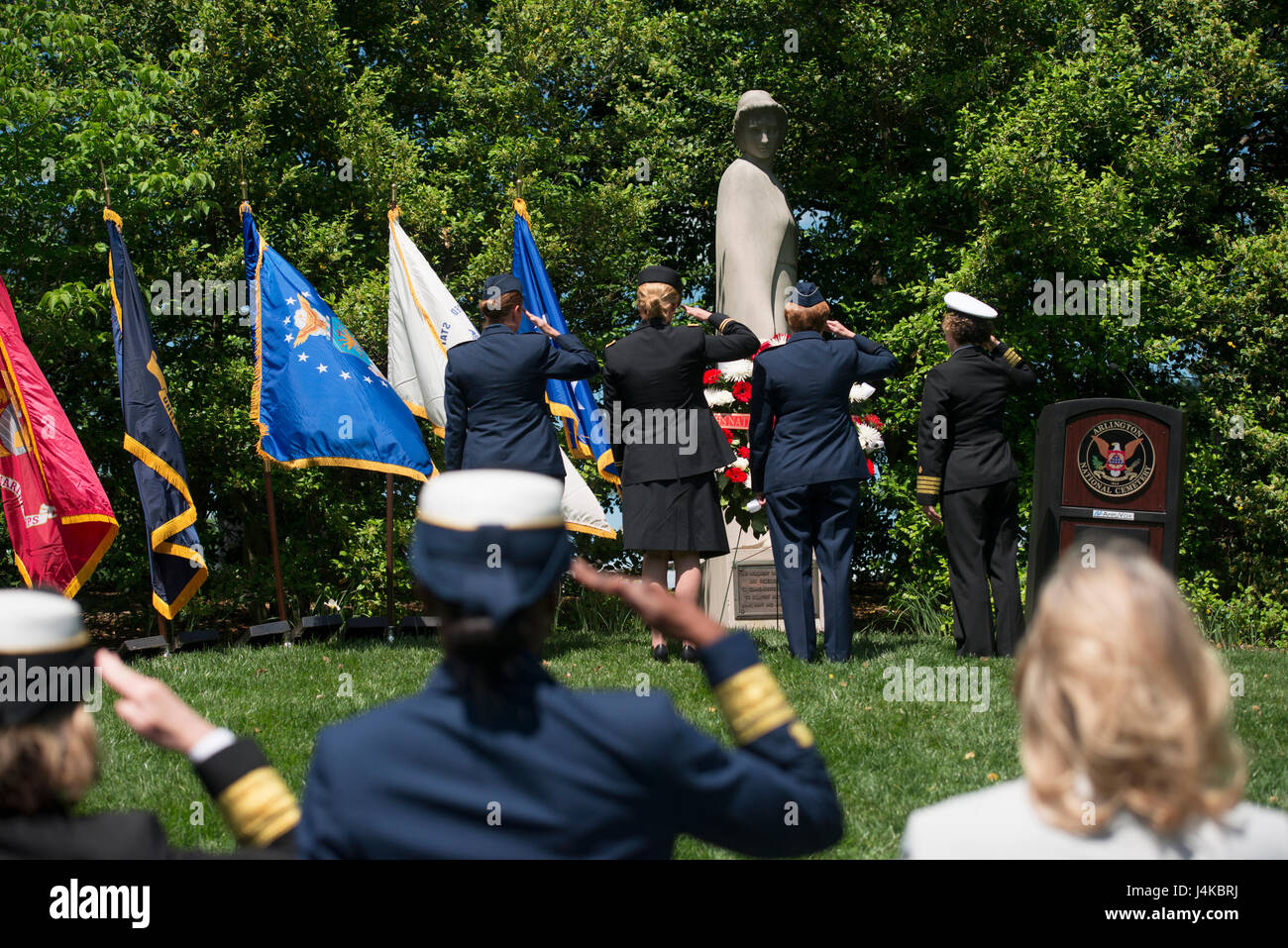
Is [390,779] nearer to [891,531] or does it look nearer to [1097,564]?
[1097,564]

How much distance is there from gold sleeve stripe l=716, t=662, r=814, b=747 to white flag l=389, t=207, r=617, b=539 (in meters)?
7.08

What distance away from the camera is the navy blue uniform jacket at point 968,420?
23.2ft

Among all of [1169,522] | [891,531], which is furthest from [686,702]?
[891,531]

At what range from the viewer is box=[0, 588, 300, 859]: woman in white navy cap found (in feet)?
5.40

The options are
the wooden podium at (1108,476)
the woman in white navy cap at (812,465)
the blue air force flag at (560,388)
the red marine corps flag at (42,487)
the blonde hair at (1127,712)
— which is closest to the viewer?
the blonde hair at (1127,712)

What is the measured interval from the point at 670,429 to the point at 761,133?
4662 mm

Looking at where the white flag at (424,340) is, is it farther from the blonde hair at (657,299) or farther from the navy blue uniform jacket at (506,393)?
the blonde hair at (657,299)

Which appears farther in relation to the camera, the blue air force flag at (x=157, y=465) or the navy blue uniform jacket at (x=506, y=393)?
the blue air force flag at (x=157, y=465)

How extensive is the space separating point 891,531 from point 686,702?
8.28 m

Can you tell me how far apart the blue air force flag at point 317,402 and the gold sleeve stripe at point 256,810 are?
6.33 metres

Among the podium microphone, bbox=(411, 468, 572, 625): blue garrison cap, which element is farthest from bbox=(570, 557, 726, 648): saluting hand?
the podium microphone

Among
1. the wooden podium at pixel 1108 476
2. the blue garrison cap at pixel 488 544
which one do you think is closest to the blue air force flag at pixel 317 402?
the wooden podium at pixel 1108 476

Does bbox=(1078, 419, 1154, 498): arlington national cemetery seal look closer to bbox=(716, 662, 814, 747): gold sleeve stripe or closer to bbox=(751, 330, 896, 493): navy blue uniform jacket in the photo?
bbox=(751, 330, 896, 493): navy blue uniform jacket

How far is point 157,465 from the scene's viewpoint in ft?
25.5
